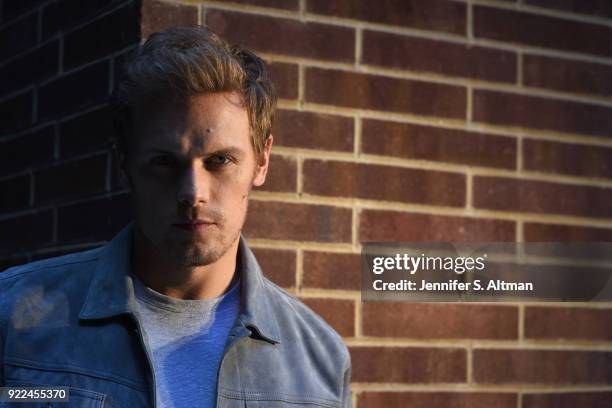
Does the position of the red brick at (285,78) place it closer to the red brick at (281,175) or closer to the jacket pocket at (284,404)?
the red brick at (281,175)

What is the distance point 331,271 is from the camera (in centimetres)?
350

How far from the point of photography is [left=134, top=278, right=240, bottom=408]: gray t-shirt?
2621 mm

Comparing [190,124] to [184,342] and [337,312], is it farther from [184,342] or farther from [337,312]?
[337,312]

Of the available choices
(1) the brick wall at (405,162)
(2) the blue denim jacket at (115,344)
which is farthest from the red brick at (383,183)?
(2) the blue denim jacket at (115,344)

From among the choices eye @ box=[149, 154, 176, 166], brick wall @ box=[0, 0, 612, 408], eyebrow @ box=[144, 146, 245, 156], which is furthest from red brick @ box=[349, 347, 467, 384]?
eye @ box=[149, 154, 176, 166]

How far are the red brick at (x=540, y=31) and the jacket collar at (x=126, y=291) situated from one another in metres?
1.39

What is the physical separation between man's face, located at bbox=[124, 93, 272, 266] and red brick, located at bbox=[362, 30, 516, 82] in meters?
0.99

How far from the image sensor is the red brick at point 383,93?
11.6 feet

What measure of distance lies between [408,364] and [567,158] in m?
1.01

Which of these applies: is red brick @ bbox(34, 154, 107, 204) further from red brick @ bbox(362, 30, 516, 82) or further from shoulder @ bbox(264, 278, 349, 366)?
red brick @ bbox(362, 30, 516, 82)

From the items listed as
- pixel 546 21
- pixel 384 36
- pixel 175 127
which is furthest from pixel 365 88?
pixel 175 127

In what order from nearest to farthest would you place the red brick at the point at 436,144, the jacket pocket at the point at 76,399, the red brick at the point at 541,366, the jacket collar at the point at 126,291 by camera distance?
the jacket pocket at the point at 76,399
the jacket collar at the point at 126,291
the red brick at the point at 436,144
the red brick at the point at 541,366

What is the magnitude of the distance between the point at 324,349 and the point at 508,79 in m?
1.39

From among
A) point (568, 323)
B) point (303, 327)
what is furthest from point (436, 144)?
Result: point (303, 327)
